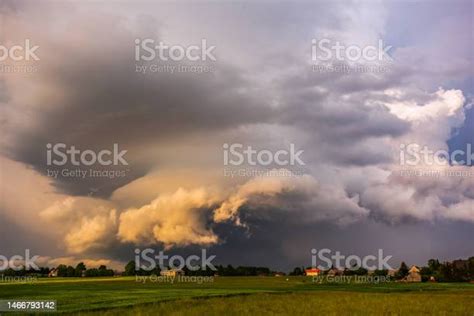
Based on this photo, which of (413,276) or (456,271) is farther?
(413,276)

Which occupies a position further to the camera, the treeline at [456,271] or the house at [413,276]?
the house at [413,276]

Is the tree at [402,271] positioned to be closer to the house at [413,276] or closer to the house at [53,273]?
the house at [413,276]

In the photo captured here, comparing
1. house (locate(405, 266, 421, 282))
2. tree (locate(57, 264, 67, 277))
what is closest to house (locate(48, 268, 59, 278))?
tree (locate(57, 264, 67, 277))

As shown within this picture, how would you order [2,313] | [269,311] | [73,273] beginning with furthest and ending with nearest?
[73,273], [269,311], [2,313]

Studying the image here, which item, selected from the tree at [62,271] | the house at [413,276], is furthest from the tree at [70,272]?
the house at [413,276]

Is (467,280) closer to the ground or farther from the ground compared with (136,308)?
closer to the ground

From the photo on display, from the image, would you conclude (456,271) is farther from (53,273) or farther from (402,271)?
(53,273)

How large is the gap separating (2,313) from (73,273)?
142 meters

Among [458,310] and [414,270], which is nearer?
[458,310]

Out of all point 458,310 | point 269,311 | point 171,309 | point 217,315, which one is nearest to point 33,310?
point 171,309

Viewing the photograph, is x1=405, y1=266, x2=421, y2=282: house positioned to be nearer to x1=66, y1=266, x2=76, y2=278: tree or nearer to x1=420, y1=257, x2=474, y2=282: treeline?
x1=420, y1=257, x2=474, y2=282: treeline

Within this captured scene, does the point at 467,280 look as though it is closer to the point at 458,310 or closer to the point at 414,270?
the point at 414,270

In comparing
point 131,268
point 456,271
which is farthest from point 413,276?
point 131,268

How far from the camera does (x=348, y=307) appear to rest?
162 ft
